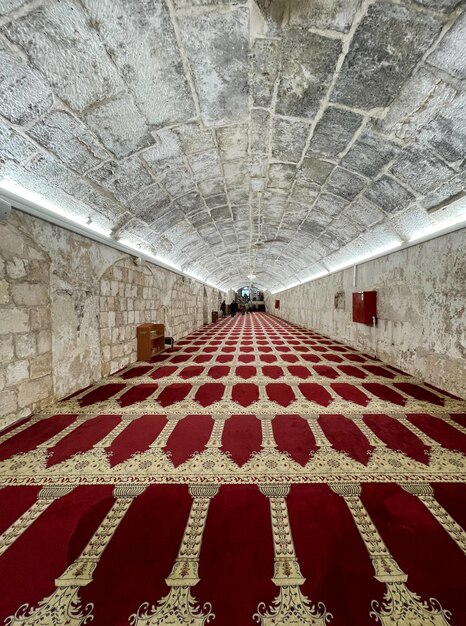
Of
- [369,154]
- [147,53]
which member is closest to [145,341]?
[147,53]

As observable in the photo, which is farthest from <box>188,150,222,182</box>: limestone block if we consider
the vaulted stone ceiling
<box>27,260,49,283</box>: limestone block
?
<box>27,260,49,283</box>: limestone block

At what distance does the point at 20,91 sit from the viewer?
190 cm

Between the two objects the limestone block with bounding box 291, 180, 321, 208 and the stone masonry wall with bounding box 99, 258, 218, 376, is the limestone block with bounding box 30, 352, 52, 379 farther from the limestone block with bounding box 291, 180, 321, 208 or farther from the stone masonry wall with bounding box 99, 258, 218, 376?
the limestone block with bounding box 291, 180, 321, 208

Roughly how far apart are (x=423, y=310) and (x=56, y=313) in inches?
225

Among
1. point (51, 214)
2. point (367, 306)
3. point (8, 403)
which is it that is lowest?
point (8, 403)

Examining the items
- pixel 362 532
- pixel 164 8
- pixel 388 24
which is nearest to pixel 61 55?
pixel 164 8

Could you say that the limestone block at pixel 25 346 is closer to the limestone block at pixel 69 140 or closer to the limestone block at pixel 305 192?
the limestone block at pixel 69 140

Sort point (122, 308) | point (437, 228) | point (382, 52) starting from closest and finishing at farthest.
Result: point (382, 52), point (437, 228), point (122, 308)

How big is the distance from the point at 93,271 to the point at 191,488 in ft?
11.7

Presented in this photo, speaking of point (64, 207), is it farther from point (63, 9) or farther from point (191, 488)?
point (191, 488)

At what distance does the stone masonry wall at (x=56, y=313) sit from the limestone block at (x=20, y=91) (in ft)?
3.59

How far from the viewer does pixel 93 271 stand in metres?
3.90

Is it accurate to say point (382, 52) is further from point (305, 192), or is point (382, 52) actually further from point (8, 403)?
point (8, 403)

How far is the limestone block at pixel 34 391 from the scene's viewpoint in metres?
2.71
